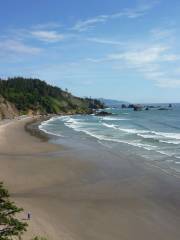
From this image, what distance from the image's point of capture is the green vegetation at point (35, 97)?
490 ft

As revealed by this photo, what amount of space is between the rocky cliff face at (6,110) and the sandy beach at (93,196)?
79.5 metres

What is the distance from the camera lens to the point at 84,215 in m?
21.7

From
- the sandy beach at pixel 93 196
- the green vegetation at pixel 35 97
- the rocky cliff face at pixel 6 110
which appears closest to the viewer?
the sandy beach at pixel 93 196

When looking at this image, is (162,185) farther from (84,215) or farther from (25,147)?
(25,147)

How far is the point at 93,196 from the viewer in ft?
84.0

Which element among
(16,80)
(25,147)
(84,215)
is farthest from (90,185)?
(16,80)

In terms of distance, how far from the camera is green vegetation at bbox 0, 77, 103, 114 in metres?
149

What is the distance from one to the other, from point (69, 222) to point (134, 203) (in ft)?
16.9

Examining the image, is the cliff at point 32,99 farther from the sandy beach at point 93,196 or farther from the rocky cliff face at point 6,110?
the sandy beach at point 93,196

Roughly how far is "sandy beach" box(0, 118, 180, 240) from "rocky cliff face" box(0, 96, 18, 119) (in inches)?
3129

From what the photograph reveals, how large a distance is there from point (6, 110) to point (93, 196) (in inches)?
4050

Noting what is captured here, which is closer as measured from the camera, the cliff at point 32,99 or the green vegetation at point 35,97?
the cliff at point 32,99

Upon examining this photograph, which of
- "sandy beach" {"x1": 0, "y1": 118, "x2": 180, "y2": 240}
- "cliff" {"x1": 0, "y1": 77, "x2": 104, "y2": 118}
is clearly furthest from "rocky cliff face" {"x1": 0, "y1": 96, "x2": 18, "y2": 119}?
"sandy beach" {"x1": 0, "y1": 118, "x2": 180, "y2": 240}

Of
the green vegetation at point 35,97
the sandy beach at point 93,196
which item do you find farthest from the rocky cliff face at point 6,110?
the sandy beach at point 93,196
